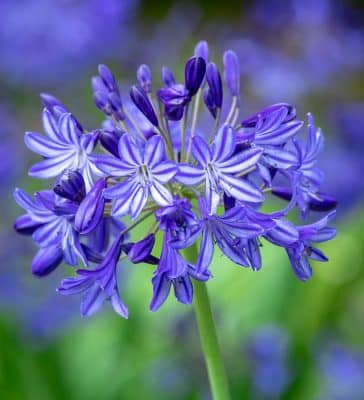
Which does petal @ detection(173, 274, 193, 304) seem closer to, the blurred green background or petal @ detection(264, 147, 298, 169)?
petal @ detection(264, 147, 298, 169)

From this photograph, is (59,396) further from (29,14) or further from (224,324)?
(29,14)

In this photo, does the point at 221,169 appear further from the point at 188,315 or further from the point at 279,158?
the point at 188,315

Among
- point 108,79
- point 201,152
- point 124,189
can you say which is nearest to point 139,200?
point 124,189

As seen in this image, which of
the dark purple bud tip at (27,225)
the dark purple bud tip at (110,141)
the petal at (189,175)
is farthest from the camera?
the dark purple bud tip at (27,225)

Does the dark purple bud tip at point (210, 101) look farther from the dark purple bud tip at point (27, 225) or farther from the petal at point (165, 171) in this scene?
the dark purple bud tip at point (27, 225)

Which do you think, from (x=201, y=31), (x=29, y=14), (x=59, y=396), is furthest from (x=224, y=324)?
(x=201, y=31)

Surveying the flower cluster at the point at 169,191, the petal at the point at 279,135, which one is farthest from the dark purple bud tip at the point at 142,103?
the petal at the point at 279,135
